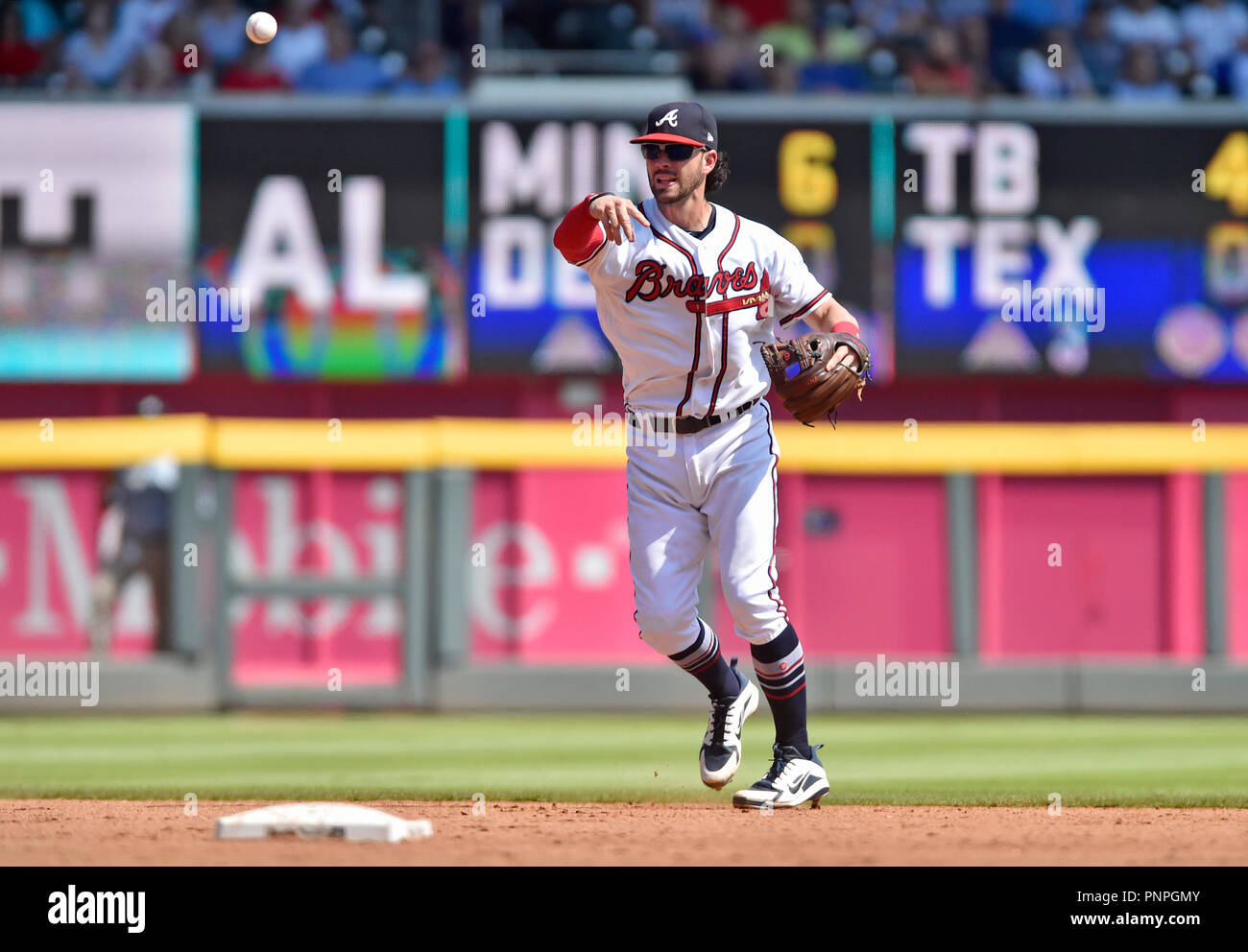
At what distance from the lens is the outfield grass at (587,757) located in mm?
7520

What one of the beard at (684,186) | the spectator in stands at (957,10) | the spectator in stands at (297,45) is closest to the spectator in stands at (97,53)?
the spectator in stands at (297,45)

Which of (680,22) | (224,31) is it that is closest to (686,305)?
(680,22)

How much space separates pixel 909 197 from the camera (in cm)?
1323

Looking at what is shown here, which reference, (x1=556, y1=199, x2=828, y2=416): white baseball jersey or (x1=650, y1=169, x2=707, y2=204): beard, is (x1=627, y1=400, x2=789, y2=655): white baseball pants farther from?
(x1=650, y1=169, x2=707, y2=204): beard

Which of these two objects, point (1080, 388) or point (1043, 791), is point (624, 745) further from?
point (1080, 388)

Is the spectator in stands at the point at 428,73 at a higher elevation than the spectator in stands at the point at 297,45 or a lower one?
lower

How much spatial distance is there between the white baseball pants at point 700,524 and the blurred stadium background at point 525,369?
6.78 metres

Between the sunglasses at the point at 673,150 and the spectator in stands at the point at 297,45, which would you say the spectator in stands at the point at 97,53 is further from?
the sunglasses at the point at 673,150

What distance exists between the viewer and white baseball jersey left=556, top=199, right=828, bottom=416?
609 cm

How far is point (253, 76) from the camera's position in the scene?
13.6 meters

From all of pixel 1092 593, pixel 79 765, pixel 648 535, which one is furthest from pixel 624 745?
pixel 1092 593

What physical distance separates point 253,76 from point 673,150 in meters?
8.27

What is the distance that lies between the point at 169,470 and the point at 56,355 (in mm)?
1151

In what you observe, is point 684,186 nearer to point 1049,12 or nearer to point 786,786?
point 786,786
